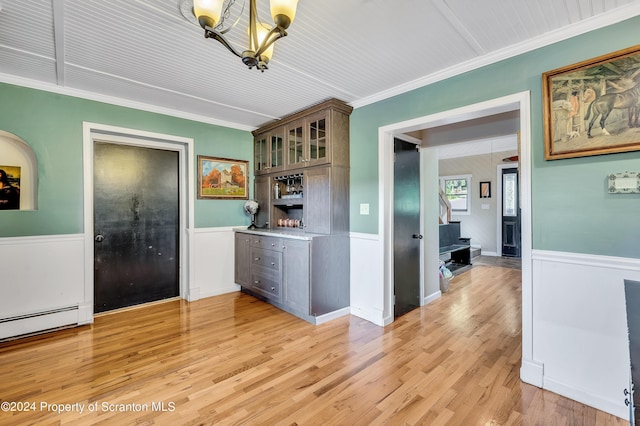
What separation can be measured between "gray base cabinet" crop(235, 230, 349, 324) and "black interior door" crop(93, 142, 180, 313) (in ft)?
4.14

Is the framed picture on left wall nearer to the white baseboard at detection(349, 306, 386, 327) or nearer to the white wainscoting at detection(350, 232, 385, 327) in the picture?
the white wainscoting at detection(350, 232, 385, 327)

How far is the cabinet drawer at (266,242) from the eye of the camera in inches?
135

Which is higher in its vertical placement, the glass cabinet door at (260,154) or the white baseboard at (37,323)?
the glass cabinet door at (260,154)

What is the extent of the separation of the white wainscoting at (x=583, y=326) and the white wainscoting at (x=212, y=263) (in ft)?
11.9

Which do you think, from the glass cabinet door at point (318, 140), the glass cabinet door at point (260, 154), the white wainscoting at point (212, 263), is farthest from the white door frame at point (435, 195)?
the white wainscoting at point (212, 263)

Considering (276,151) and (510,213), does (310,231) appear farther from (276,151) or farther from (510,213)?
(510,213)

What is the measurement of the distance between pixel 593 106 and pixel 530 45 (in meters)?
0.63

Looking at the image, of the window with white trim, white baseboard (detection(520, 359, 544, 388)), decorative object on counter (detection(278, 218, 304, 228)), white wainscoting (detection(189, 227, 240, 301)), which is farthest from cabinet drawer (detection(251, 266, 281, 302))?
the window with white trim

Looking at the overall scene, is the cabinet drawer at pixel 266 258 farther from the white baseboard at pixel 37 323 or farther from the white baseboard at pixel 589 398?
the white baseboard at pixel 589 398

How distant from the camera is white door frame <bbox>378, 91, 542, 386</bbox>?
2.09 m

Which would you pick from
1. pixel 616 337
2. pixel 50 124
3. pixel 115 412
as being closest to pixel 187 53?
pixel 50 124

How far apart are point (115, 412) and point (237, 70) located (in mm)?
2718

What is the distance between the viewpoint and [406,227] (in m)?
3.43

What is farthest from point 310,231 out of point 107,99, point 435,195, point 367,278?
point 107,99
